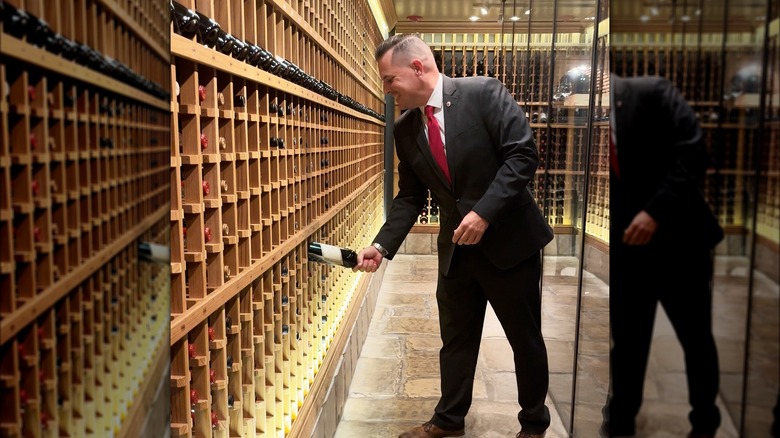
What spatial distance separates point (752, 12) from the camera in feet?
1.30

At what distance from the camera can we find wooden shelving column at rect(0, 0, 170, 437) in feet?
1.29

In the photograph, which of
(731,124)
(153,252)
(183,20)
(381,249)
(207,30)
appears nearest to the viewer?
(731,124)

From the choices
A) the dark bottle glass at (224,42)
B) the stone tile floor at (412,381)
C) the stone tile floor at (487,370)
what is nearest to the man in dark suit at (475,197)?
the stone tile floor at (487,370)

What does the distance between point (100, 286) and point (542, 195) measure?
3341mm

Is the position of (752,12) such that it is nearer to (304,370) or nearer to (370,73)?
(304,370)

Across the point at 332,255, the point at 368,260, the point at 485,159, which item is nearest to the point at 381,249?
the point at 368,260

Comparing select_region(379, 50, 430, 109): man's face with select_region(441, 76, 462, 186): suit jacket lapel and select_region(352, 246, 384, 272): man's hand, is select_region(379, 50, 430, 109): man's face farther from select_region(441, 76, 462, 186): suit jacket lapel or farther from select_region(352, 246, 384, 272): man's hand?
select_region(352, 246, 384, 272): man's hand

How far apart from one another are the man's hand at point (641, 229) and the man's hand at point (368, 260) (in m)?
2.34

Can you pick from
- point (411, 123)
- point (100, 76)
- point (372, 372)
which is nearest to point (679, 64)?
point (100, 76)

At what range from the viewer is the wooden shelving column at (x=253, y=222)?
62.9 inches

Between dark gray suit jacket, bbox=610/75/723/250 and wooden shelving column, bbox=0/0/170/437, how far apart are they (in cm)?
35

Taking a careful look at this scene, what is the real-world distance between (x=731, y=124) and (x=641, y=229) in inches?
3.3

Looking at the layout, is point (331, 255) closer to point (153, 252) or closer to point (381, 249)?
point (381, 249)

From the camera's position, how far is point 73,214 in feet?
1.38
